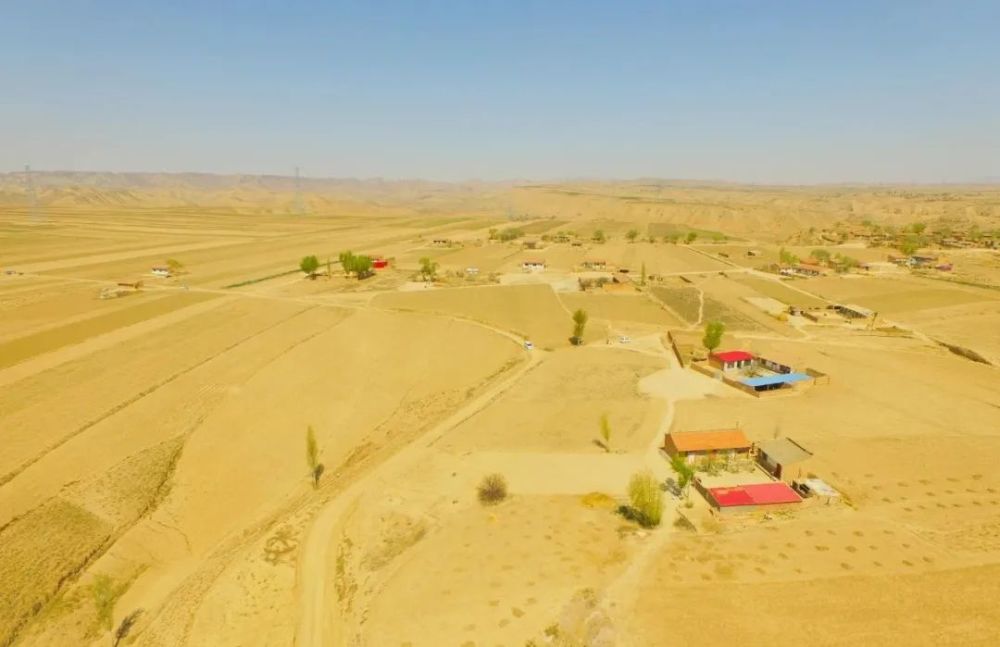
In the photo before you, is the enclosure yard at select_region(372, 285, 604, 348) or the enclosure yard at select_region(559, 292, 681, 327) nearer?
the enclosure yard at select_region(372, 285, 604, 348)

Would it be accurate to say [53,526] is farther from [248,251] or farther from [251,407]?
[248,251]

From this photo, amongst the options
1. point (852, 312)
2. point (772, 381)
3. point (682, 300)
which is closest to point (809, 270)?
point (852, 312)

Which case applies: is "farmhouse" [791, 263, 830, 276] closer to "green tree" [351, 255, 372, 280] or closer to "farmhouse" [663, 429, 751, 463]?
"farmhouse" [663, 429, 751, 463]

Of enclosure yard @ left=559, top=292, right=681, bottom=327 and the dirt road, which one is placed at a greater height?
enclosure yard @ left=559, top=292, right=681, bottom=327

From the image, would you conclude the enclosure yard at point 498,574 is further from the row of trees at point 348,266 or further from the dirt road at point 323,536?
the row of trees at point 348,266

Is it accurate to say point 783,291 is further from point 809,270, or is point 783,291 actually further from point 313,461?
point 313,461

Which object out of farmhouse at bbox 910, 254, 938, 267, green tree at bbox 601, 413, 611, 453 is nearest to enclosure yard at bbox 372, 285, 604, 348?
green tree at bbox 601, 413, 611, 453

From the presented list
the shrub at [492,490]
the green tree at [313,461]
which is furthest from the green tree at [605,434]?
the green tree at [313,461]
